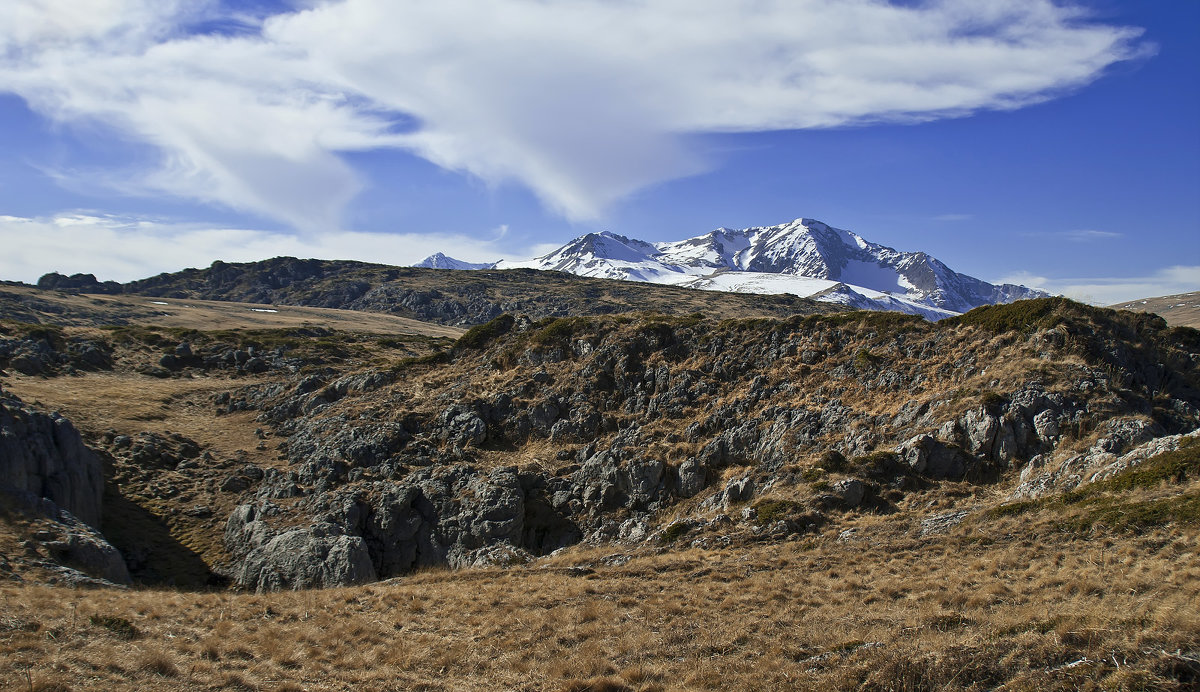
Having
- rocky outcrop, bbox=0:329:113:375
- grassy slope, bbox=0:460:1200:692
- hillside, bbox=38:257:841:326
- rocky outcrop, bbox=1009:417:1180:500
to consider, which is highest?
hillside, bbox=38:257:841:326

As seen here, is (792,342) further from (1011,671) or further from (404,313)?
(404,313)

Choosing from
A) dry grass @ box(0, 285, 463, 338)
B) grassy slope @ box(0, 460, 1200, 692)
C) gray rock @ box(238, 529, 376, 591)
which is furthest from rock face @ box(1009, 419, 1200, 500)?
dry grass @ box(0, 285, 463, 338)

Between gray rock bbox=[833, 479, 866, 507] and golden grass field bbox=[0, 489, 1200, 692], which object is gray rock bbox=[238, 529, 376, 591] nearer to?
golden grass field bbox=[0, 489, 1200, 692]

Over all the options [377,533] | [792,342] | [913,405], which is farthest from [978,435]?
[377,533]

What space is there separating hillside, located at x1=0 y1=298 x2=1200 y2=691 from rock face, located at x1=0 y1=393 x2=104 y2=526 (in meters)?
0.90

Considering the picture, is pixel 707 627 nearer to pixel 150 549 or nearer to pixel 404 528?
pixel 404 528

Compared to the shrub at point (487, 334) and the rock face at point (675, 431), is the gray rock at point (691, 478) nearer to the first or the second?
the rock face at point (675, 431)

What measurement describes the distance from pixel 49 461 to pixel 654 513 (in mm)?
31328

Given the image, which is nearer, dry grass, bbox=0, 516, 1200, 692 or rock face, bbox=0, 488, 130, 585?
dry grass, bbox=0, 516, 1200, 692

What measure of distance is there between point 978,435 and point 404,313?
174547mm

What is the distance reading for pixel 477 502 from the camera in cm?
3419

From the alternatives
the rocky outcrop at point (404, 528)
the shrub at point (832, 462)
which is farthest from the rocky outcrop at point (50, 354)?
the shrub at point (832, 462)

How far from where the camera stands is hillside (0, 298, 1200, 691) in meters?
13.2

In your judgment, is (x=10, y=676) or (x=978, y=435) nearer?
(x=10, y=676)
